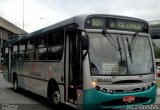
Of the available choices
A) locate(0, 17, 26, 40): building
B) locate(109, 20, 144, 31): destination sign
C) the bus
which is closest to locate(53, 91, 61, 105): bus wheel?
the bus

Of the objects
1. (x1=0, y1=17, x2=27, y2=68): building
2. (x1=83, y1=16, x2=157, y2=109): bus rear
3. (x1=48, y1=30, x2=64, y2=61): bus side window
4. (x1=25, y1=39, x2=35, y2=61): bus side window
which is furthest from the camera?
(x1=0, y1=17, x2=27, y2=68): building

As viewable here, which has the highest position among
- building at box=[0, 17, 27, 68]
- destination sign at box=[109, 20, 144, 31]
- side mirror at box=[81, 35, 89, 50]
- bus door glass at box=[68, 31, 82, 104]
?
building at box=[0, 17, 27, 68]

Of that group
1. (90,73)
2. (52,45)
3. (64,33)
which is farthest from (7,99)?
(90,73)

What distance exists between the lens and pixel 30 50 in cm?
1541

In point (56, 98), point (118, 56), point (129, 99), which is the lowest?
point (56, 98)

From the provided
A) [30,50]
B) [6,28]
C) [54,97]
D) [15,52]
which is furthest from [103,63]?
[6,28]

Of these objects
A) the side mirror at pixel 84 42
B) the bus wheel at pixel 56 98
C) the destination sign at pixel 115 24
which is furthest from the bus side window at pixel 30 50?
the side mirror at pixel 84 42

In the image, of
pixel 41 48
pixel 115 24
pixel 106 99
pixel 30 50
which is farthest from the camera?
pixel 30 50

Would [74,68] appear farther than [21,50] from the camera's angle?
No

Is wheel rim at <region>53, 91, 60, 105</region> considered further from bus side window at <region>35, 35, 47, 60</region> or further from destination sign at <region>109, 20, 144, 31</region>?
destination sign at <region>109, 20, 144, 31</region>

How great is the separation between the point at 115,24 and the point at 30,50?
5902mm

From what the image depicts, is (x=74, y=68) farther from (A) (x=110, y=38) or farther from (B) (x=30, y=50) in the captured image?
(B) (x=30, y=50)

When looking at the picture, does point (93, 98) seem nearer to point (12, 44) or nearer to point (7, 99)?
point (7, 99)

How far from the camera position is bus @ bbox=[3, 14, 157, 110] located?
966cm
